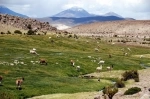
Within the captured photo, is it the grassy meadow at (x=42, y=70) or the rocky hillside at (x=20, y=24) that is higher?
the rocky hillside at (x=20, y=24)

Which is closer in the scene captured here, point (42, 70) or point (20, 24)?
point (42, 70)

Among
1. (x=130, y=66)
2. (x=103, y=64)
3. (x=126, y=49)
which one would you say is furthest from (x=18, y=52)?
(x=126, y=49)

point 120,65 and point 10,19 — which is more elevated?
point 10,19

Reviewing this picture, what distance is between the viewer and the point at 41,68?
71.4m

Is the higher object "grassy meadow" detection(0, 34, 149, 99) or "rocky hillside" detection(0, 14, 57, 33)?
"rocky hillside" detection(0, 14, 57, 33)

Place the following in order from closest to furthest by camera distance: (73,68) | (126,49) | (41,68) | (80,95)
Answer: (80,95) → (41,68) → (73,68) → (126,49)

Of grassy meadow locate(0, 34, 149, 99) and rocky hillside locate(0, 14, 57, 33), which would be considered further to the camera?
rocky hillside locate(0, 14, 57, 33)

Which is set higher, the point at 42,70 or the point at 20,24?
the point at 20,24

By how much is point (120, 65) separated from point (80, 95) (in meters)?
37.7

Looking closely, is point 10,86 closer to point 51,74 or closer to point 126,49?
point 51,74

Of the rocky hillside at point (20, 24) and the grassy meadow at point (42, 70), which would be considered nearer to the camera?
the grassy meadow at point (42, 70)

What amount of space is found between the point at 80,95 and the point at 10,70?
18061mm

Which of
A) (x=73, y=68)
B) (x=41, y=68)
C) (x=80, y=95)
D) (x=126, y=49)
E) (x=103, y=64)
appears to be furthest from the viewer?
(x=126, y=49)

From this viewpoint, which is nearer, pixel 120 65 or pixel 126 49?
pixel 120 65
